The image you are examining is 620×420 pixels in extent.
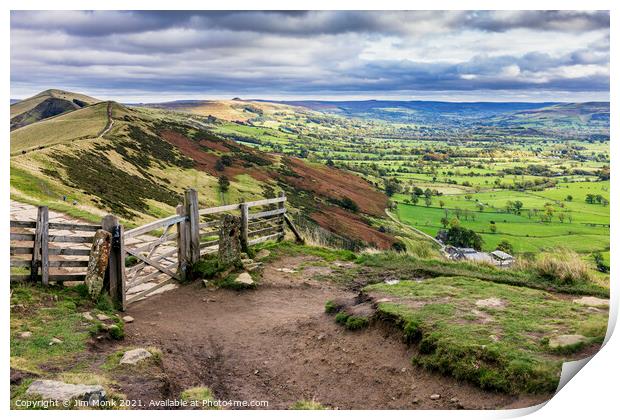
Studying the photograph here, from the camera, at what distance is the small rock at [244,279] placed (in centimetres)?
1201

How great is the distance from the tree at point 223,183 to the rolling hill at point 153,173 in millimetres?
328

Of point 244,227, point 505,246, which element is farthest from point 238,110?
point 244,227

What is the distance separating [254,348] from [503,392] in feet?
13.5

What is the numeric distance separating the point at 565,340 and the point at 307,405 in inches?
141

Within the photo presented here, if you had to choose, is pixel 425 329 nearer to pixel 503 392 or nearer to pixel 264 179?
pixel 503 392

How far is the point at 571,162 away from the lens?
13.9 m

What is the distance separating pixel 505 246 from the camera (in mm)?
20156

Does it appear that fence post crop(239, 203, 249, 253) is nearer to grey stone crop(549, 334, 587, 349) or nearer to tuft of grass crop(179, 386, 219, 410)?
tuft of grass crop(179, 386, 219, 410)

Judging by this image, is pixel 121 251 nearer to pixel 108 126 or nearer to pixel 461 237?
pixel 461 237

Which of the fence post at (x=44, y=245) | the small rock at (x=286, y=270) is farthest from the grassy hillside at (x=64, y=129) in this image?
the fence post at (x=44, y=245)

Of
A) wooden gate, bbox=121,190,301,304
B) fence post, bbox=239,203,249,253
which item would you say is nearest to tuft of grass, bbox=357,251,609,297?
fence post, bbox=239,203,249,253

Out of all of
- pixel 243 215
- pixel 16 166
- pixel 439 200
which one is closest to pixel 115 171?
pixel 16 166

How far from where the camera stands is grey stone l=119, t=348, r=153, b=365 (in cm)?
723

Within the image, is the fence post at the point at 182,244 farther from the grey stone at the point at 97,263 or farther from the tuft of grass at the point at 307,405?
the tuft of grass at the point at 307,405
